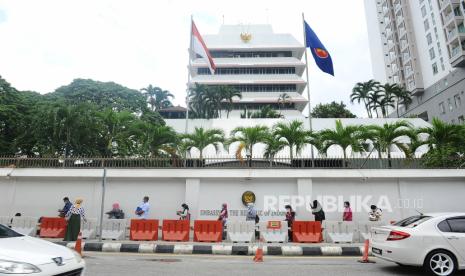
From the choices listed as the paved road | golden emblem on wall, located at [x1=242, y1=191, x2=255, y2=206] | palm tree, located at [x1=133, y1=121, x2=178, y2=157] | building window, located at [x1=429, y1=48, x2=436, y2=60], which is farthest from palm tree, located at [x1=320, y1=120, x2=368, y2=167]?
building window, located at [x1=429, y1=48, x2=436, y2=60]

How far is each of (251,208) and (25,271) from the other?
11117 millimetres

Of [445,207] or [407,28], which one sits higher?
[407,28]

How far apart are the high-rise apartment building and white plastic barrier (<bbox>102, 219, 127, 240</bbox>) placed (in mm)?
48986

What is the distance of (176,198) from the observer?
17.8 m

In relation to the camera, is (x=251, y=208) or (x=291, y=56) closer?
(x=251, y=208)

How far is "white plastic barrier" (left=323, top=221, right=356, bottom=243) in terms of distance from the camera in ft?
43.8

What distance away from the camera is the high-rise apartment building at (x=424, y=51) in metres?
48.4

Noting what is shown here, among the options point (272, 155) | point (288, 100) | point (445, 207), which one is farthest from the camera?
point (288, 100)

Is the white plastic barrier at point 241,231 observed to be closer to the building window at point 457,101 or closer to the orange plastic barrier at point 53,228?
the orange plastic barrier at point 53,228

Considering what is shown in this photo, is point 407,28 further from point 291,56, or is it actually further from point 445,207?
point 445,207

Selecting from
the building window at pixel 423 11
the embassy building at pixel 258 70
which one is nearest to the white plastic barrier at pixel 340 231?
the embassy building at pixel 258 70

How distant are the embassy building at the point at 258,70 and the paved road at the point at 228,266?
1967 inches

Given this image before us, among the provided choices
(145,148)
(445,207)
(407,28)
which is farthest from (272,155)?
(407,28)

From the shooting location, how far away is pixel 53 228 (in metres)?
14.1
